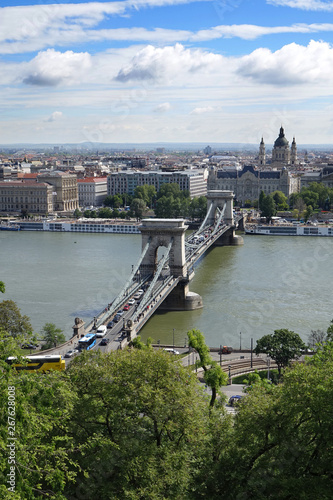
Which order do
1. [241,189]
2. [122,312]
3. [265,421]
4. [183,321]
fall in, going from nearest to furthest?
[265,421] → [122,312] → [183,321] → [241,189]

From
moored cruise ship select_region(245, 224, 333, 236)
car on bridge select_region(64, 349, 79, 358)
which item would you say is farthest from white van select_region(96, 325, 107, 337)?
moored cruise ship select_region(245, 224, 333, 236)

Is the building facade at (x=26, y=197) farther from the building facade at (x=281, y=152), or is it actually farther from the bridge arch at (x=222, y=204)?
the building facade at (x=281, y=152)

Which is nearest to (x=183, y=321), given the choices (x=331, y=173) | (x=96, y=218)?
(x=96, y=218)

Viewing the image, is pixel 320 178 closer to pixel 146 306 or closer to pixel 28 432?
pixel 146 306

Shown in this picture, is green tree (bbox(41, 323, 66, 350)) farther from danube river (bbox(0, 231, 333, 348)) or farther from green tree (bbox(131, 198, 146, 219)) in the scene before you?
green tree (bbox(131, 198, 146, 219))

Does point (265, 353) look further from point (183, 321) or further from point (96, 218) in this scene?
point (96, 218)

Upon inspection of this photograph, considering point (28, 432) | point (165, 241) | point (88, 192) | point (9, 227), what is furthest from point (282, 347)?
point (88, 192)

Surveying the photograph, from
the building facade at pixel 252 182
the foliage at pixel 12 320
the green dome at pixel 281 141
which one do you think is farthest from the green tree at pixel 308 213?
the foliage at pixel 12 320

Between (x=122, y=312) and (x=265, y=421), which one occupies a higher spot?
(x=265, y=421)
